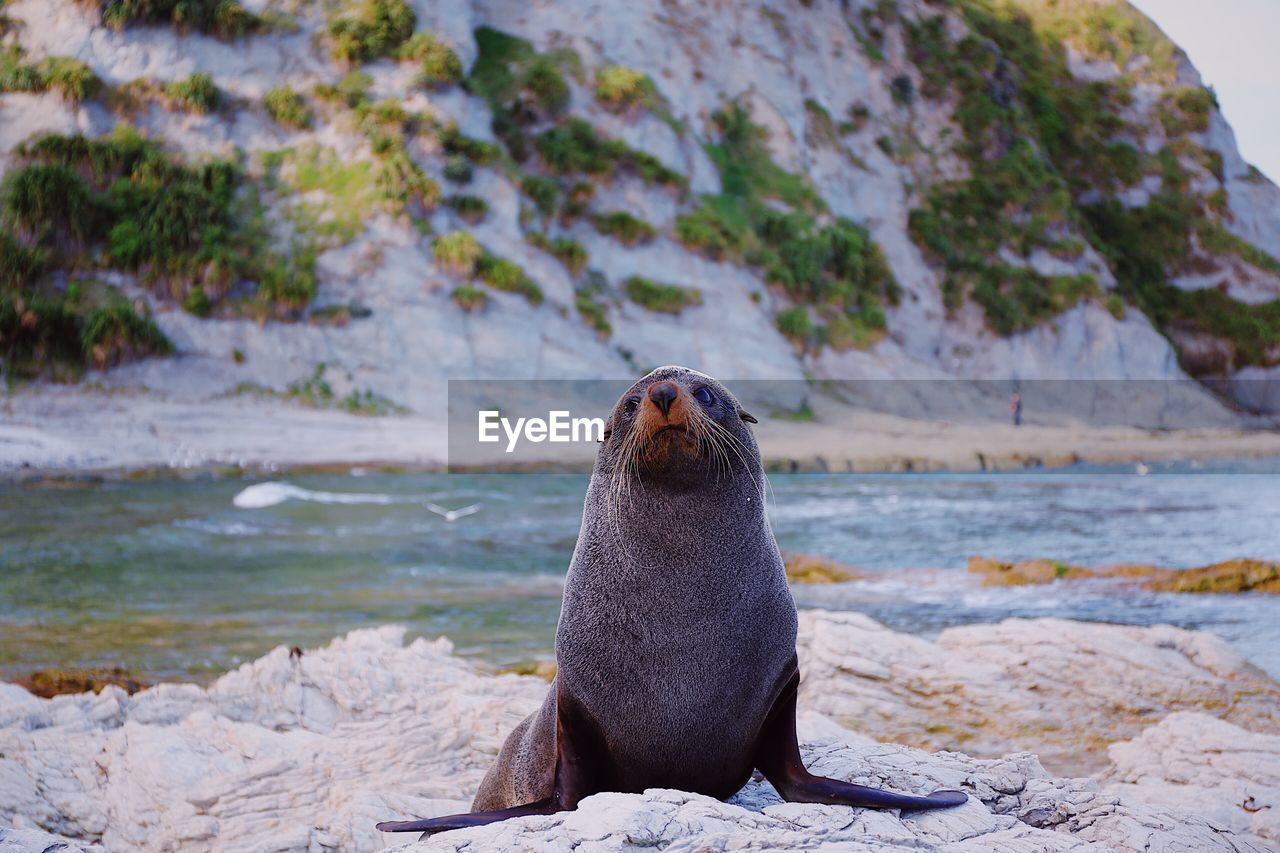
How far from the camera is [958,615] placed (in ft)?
33.9

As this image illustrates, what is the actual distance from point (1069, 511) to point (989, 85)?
1159 inches

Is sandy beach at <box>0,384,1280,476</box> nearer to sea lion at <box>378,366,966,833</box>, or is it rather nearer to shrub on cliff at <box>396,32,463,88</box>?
shrub on cliff at <box>396,32,463,88</box>

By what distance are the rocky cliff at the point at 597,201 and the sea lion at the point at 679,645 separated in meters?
21.1

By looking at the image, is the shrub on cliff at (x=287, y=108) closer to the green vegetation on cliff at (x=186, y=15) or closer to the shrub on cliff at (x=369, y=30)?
the shrub on cliff at (x=369, y=30)

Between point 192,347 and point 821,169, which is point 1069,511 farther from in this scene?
point 821,169

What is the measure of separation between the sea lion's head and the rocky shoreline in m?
0.94

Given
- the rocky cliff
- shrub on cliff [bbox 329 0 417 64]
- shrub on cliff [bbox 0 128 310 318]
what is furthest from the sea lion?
shrub on cliff [bbox 329 0 417 64]

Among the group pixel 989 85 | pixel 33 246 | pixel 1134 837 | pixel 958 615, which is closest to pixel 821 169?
pixel 989 85

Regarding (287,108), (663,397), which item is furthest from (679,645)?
(287,108)

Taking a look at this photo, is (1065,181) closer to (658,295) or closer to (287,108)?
(658,295)

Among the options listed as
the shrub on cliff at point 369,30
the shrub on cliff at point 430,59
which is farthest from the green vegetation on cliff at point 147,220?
the shrub on cliff at point 430,59

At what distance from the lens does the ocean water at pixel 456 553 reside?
9.76 metres

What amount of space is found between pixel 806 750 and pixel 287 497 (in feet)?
51.2

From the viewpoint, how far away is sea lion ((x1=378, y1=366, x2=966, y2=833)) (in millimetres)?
3312
